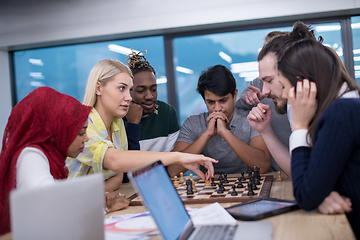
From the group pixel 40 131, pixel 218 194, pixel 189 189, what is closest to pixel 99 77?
pixel 40 131

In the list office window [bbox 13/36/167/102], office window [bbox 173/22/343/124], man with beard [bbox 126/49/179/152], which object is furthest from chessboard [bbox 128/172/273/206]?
office window [bbox 13/36/167/102]

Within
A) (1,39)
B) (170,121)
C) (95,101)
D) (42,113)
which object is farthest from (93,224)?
(1,39)

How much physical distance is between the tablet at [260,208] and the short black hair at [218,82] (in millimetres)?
1249

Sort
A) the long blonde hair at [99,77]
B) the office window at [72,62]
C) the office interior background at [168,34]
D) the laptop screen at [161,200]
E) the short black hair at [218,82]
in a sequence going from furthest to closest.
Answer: the office window at [72,62] < the office interior background at [168,34] < the short black hair at [218,82] < the long blonde hair at [99,77] < the laptop screen at [161,200]

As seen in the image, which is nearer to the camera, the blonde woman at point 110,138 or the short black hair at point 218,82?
the blonde woman at point 110,138

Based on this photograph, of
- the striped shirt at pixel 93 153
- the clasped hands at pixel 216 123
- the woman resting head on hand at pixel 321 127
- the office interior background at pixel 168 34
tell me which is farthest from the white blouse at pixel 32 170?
the office interior background at pixel 168 34

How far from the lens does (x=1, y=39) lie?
14.9ft

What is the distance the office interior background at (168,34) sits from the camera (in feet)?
12.6

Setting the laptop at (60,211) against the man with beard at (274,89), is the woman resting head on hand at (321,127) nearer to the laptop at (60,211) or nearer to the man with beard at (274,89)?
the man with beard at (274,89)

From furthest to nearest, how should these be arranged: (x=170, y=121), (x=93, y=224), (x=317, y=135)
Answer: (x=170, y=121) < (x=317, y=135) < (x=93, y=224)

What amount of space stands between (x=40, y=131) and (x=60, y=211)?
0.66 meters

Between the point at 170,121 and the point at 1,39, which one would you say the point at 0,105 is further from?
the point at 170,121

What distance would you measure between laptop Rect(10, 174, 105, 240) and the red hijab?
51 cm

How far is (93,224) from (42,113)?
26.2 inches
